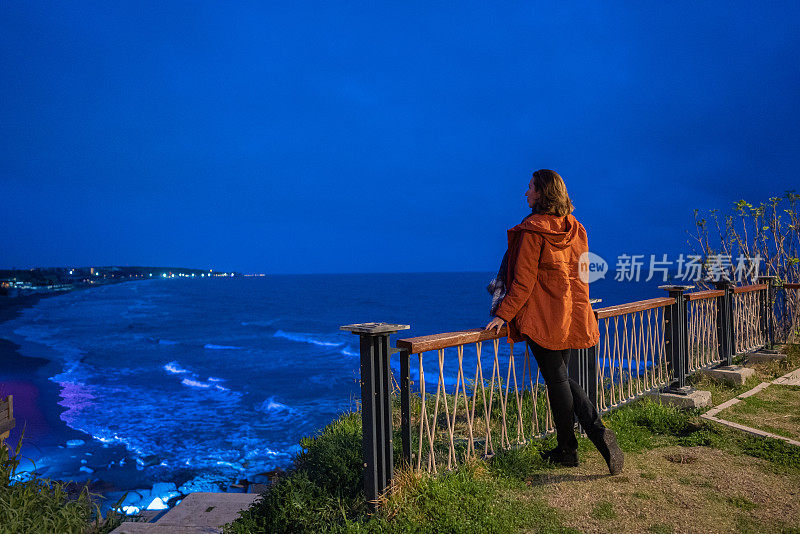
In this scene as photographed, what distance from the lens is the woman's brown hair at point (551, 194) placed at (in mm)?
2770

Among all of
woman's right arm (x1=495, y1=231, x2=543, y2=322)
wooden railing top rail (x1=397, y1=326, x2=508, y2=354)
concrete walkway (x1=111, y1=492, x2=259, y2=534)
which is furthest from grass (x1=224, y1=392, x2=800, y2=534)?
woman's right arm (x1=495, y1=231, x2=543, y2=322)

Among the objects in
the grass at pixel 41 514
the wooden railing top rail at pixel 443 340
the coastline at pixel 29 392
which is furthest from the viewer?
the coastline at pixel 29 392

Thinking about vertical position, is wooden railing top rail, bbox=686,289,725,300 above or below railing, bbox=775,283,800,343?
above

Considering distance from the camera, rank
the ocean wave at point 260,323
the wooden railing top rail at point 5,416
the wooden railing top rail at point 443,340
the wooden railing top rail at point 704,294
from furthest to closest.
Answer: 1. the ocean wave at point 260,323
2. the wooden railing top rail at point 5,416
3. the wooden railing top rail at point 704,294
4. the wooden railing top rail at point 443,340

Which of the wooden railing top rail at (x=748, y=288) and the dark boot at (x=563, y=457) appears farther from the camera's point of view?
the wooden railing top rail at (x=748, y=288)

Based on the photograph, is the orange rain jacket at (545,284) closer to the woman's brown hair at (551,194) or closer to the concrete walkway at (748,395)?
the woman's brown hair at (551,194)

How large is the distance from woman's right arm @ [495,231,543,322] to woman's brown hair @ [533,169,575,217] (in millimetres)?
186

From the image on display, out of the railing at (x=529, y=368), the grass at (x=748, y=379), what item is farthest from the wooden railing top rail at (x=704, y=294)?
the grass at (x=748, y=379)

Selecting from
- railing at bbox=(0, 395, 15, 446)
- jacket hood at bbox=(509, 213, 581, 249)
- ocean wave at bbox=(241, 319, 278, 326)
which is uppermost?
jacket hood at bbox=(509, 213, 581, 249)

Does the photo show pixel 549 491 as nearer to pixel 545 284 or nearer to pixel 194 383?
pixel 545 284

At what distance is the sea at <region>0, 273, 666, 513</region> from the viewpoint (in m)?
12.0

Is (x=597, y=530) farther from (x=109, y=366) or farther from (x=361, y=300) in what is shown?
(x=361, y=300)

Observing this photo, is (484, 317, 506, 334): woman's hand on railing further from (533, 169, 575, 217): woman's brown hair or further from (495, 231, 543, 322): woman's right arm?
(533, 169, 575, 217): woman's brown hair

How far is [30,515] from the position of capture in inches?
156
